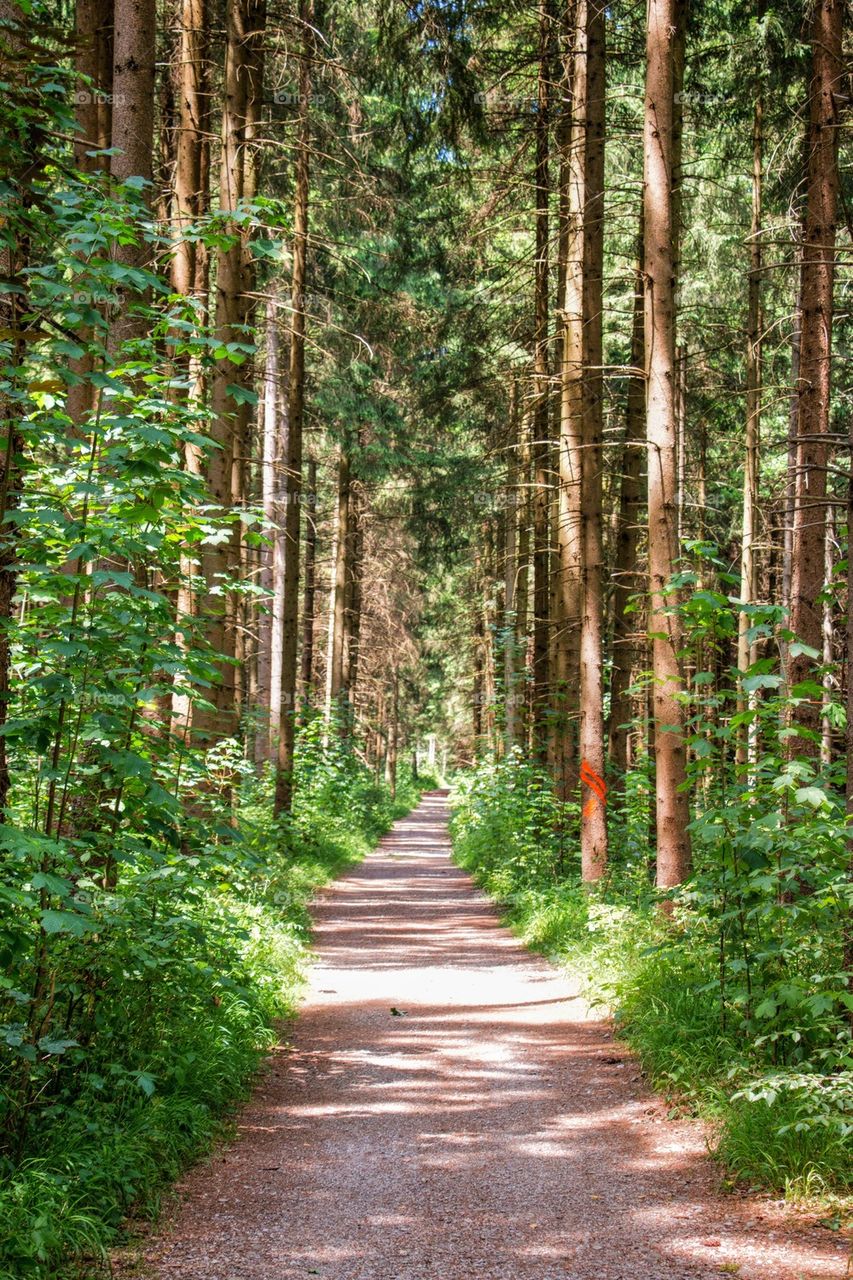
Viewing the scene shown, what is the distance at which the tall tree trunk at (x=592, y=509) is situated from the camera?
431 inches

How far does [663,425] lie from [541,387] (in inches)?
292

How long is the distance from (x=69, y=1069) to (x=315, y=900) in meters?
9.91

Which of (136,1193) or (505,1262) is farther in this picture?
(136,1193)

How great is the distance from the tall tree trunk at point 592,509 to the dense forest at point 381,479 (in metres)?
0.05

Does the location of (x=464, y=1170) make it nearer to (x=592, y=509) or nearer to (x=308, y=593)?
(x=592, y=509)

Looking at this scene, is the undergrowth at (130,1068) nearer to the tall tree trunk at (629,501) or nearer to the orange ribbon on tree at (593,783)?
the orange ribbon on tree at (593,783)

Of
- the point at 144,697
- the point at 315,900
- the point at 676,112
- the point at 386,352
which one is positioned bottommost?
the point at 315,900

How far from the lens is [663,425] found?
8.36 meters

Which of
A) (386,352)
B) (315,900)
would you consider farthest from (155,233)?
(315,900)

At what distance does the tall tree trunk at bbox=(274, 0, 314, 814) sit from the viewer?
12.9 metres

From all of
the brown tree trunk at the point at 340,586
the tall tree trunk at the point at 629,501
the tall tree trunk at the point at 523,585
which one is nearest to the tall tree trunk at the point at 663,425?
the tall tree trunk at the point at 629,501

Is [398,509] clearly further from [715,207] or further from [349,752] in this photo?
[715,207]

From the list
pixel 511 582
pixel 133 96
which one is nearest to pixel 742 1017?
pixel 133 96

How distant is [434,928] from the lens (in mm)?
12711
